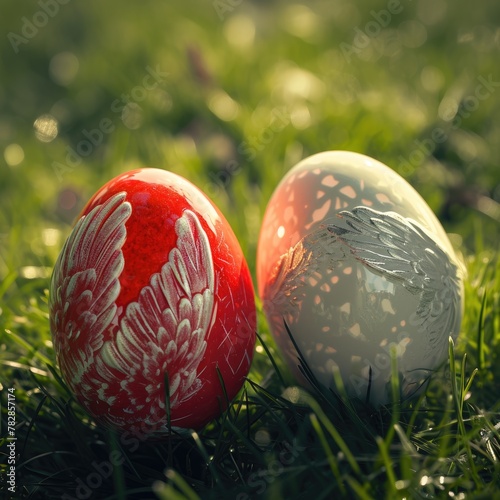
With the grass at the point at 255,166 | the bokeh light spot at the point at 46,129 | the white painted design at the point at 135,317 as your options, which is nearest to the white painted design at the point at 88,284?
the white painted design at the point at 135,317

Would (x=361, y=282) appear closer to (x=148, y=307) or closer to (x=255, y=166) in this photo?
(x=148, y=307)

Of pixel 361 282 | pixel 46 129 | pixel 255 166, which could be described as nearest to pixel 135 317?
pixel 361 282

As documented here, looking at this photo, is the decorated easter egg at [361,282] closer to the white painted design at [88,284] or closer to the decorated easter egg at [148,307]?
the decorated easter egg at [148,307]

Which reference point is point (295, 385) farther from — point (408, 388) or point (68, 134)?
point (68, 134)

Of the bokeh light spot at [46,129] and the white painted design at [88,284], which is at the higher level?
the bokeh light spot at [46,129]

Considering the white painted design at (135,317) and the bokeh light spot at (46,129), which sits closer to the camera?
the white painted design at (135,317)
